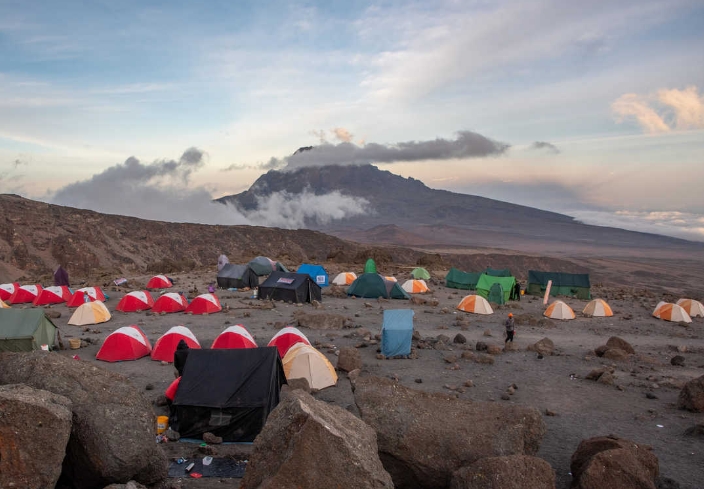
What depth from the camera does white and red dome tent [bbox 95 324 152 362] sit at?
14.1 meters

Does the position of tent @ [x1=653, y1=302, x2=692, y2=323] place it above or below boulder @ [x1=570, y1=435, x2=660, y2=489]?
below

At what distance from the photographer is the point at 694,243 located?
197375 millimetres

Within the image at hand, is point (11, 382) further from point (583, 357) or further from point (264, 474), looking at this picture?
point (583, 357)

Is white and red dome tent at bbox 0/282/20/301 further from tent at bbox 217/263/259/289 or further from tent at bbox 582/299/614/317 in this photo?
tent at bbox 582/299/614/317

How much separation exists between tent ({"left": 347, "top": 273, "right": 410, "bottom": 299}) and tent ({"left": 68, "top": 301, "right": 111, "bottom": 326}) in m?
13.2

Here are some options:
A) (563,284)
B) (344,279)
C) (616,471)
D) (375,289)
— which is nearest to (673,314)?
(563,284)

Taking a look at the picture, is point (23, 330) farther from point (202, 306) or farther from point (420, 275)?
point (420, 275)

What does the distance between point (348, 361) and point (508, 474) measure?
803 cm

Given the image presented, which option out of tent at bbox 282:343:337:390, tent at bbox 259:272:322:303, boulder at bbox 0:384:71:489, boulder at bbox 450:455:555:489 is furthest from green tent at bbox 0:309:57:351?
boulder at bbox 450:455:555:489

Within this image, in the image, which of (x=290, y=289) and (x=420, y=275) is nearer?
(x=290, y=289)

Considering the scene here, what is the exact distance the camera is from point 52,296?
79.7ft

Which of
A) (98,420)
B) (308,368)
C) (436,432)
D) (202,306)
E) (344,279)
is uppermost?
(98,420)

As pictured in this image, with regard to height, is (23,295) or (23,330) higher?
(23,330)

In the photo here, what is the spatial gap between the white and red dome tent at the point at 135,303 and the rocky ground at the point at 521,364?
1.91ft
